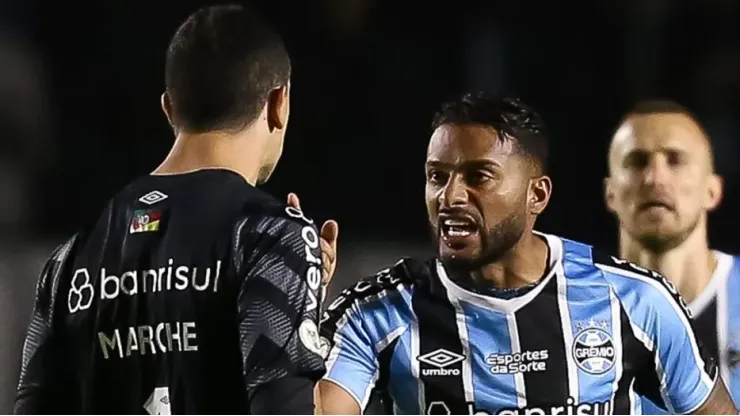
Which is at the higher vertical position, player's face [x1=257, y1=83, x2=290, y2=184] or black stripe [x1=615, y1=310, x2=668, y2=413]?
player's face [x1=257, y1=83, x2=290, y2=184]

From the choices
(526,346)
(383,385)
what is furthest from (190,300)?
(526,346)

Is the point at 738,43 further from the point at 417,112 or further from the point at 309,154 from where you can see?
the point at 309,154

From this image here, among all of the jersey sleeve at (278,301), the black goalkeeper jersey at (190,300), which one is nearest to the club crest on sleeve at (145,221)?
the black goalkeeper jersey at (190,300)

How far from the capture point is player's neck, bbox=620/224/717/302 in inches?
75.4

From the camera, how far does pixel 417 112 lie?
1.91 meters

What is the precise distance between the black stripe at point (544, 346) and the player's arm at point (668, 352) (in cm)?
12

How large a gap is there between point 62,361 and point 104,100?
0.72m

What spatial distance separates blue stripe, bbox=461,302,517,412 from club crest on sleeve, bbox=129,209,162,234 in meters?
0.66

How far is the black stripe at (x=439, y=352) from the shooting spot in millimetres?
1740

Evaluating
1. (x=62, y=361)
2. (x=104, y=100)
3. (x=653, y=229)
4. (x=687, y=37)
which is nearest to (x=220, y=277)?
(x=62, y=361)

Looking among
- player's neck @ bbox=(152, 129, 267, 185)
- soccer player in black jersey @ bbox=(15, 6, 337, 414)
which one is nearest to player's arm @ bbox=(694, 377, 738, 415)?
soccer player in black jersey @ bbox=(15, 6, 337, 414)

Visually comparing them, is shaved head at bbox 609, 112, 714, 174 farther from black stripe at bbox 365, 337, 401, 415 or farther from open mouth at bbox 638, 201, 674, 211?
black stripe at bbox 365, 337, 401, 415

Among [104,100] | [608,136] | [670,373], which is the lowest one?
[670,373]

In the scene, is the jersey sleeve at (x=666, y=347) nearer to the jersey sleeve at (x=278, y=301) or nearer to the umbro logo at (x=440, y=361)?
the umbro logo at (x=440, y=361)
